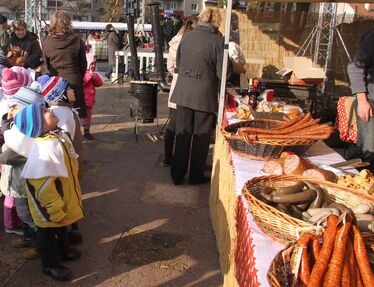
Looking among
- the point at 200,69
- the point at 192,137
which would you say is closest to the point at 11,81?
the point at 200,69

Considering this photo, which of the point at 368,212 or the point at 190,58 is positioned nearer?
the point at 368,212

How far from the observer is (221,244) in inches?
125

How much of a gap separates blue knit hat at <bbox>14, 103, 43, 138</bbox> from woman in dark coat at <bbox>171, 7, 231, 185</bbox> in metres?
2.04

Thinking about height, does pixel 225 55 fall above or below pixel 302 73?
above

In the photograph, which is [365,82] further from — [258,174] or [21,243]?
[21,243]

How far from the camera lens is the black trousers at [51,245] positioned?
2.82 m

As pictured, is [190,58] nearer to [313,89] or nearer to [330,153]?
[330,153]

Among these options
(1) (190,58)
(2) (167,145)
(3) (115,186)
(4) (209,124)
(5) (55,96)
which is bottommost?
(3) (115,186)

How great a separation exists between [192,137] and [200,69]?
0.78 meters

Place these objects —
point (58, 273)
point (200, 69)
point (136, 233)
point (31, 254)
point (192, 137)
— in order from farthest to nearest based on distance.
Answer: point (192, 137)
point (200, 69)
point (136, 233)
point (31, 254)
point (58, 273)

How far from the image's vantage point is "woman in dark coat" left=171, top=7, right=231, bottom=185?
4320 mm

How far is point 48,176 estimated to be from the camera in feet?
8.63

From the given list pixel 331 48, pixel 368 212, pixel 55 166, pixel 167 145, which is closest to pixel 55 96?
pixel 55 166

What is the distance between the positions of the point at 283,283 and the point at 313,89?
17.1ft
